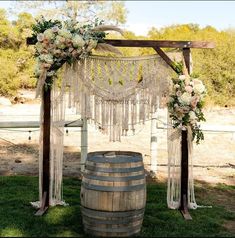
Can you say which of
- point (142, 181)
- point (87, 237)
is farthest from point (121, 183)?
point (87, 237)

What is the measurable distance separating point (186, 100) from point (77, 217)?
2.07 metres

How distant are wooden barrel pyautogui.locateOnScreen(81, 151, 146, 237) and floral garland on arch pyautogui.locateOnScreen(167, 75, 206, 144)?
1.29m

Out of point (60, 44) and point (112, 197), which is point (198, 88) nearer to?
point (60, 44)

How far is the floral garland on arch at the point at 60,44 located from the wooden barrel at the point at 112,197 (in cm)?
160

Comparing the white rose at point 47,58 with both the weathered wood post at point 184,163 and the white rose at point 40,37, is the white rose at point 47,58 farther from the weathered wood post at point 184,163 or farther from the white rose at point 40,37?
the weathered wood post at point 184,163

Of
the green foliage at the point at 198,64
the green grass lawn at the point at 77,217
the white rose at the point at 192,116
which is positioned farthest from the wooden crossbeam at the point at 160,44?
the green foliage at the point at 198,64

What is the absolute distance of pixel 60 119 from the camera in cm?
624

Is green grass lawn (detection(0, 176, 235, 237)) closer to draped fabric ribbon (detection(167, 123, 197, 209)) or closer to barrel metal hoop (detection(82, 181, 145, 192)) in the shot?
draped fabric ribbon (detection(167, 123, 197, 209))

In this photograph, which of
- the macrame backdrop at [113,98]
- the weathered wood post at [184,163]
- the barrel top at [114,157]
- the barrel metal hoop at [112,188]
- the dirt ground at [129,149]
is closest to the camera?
the barrel metal hoop at [112,188]

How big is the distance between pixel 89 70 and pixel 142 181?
6.73 feet

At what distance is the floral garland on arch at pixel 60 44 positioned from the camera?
5.84 metres

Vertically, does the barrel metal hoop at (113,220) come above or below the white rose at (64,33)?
below

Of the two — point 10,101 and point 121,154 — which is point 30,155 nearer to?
point 121,154

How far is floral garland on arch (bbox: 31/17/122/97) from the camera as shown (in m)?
5.84
